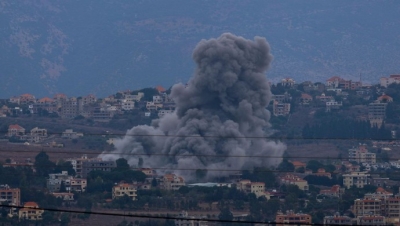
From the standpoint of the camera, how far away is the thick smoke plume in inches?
2247

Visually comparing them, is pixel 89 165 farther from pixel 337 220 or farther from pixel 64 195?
pixel 337 220

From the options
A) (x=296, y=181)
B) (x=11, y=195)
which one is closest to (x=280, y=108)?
(x=296, y=181)

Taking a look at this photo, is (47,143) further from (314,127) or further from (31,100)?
(31,100)

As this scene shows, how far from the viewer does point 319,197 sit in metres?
51.1

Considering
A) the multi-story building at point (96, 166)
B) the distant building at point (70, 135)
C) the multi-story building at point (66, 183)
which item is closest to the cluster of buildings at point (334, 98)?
the distant building at point (70, 135)

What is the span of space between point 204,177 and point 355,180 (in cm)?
597

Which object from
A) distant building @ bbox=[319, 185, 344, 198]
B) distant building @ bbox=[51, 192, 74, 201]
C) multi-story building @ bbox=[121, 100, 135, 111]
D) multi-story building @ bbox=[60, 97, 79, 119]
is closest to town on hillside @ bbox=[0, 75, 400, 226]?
distant building @ bbox=[51, 192, 74, 201]

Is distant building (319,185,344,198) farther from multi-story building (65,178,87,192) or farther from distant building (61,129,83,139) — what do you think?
distant building (61,129,83,139)

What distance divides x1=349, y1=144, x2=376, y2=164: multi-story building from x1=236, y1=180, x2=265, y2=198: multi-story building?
43.7ft

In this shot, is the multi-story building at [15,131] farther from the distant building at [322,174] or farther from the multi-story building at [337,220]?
the multi-story building at [337,220]

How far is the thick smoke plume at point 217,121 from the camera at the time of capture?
57062mm

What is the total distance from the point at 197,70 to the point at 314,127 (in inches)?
709

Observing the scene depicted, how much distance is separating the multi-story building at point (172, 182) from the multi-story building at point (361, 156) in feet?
45.1

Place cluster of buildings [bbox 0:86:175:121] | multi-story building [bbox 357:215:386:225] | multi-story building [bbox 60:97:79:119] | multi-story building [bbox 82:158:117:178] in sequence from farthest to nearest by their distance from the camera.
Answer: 1. multi-story building [bbox 60:97:79:119]
2. cluster of buildings [bbox 0:86:175:121]
3. multi-story building [bbox 82:158:117:178]
4. multi-story building [bbox 357:215:386:225]
